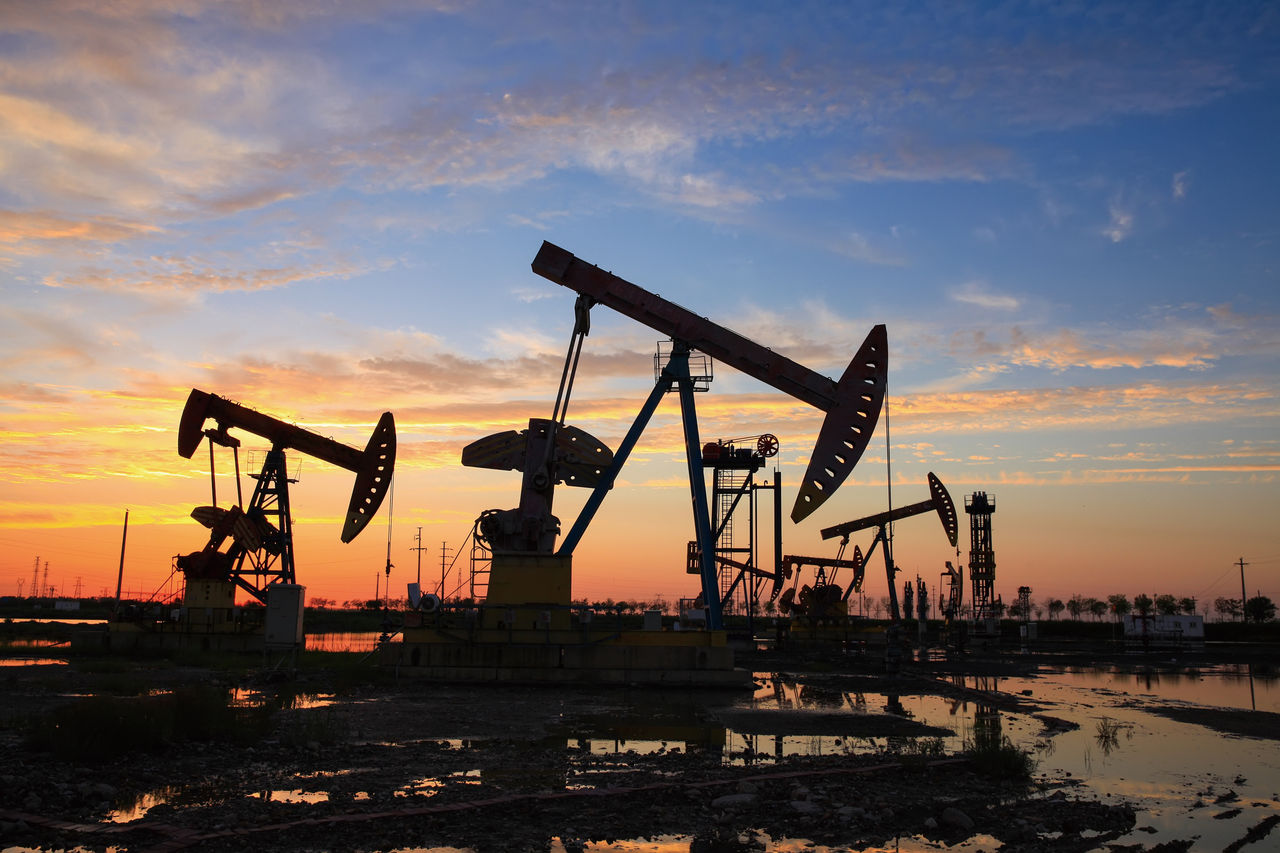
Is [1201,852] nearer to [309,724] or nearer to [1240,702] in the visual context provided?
[309,724]

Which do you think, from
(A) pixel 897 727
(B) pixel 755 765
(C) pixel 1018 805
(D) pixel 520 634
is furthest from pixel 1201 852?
(D) pixel 520 634

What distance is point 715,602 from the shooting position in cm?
2123

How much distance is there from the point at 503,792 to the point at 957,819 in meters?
4.03

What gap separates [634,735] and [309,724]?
170 inches

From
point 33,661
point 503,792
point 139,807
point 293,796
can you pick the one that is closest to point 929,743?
point 503,792

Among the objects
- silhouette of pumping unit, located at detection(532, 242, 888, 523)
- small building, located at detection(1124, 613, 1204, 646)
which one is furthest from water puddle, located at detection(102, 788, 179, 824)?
small building, located at detection(1124, 613, 1204, 646)

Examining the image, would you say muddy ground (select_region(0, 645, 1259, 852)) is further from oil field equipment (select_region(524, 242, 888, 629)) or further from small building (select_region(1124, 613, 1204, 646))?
small building (select_region(1124, 613, 1204, 646))

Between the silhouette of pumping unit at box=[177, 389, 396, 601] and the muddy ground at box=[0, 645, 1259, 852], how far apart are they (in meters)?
15.2

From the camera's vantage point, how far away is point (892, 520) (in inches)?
1892

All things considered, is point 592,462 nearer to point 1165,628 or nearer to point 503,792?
point 503,792

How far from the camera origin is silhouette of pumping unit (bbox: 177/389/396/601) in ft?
94.2

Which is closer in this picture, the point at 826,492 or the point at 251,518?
the point at 826,492

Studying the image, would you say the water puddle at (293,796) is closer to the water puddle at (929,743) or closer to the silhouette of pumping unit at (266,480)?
the water puddle at (929,743)

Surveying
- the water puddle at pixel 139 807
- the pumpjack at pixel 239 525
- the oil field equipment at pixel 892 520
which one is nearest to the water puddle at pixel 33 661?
the pumpjack at pixel 239 525
